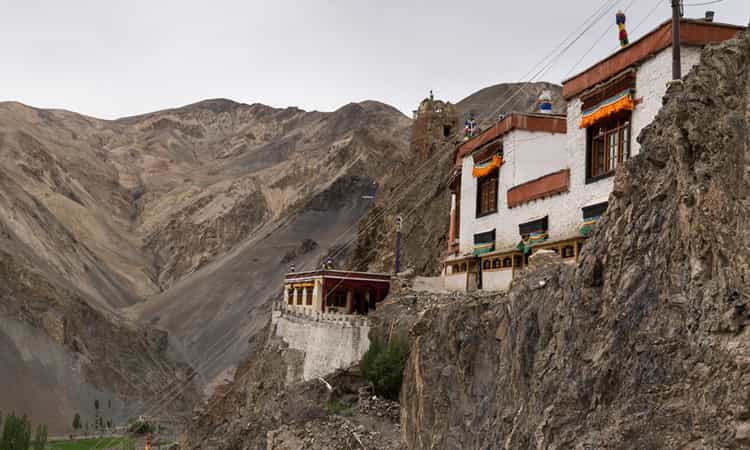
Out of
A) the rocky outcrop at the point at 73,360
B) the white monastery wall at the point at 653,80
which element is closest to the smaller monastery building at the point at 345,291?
the white monastery wall at the point at 653,80

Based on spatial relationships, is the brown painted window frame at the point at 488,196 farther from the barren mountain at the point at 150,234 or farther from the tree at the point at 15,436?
the barren mountain at the point at 150,234

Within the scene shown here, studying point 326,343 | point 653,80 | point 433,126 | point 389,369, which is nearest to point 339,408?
point 389,369

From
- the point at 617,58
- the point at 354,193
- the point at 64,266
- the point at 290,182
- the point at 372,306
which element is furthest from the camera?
the point at 290,182

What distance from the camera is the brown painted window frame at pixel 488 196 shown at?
21266mm

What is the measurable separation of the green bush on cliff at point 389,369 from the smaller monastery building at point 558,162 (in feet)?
9.46

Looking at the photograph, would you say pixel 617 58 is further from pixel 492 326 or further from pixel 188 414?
pixel 188 414

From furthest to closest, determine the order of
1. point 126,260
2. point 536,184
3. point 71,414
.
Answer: point 126,260, point 71,414, point 536,184

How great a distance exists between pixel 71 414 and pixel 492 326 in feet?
174

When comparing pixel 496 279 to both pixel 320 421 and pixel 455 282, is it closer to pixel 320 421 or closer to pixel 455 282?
pixel 455 282

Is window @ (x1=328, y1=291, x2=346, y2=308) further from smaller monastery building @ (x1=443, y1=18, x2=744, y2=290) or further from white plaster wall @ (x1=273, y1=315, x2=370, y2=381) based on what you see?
smaller monastery building @ (x1=443, y1=18, x2=744, y2=290)

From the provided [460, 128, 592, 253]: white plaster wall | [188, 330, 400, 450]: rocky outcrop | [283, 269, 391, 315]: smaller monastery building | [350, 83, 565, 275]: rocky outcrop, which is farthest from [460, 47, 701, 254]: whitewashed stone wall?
[350, 83, 565, 275]: rocky outcrop

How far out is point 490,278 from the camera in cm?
2053

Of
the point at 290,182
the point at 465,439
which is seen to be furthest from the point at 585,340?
the point at 290,182

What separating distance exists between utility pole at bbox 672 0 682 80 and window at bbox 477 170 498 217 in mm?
8590
